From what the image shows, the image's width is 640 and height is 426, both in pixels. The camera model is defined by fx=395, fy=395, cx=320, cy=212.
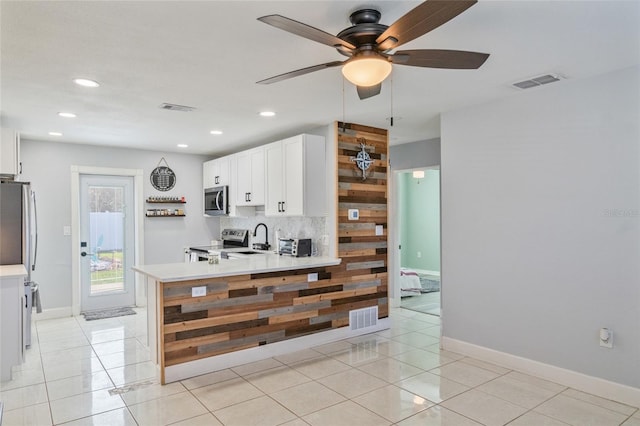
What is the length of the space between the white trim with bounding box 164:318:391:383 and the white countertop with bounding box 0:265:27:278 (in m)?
1.52

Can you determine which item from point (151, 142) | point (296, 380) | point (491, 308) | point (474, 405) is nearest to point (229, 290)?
point (296, 380)

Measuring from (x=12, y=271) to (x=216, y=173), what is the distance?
3.31 m

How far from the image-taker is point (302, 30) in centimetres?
179

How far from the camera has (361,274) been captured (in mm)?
4816

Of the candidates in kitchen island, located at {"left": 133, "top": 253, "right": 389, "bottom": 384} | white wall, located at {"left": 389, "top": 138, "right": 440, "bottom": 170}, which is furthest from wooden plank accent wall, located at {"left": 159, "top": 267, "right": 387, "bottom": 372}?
white wall, located at {"left": 389, "top": 138, "right": 440, "bottom": 170}

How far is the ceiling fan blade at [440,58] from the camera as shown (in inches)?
81.7

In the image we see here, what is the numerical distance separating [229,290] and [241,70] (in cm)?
200

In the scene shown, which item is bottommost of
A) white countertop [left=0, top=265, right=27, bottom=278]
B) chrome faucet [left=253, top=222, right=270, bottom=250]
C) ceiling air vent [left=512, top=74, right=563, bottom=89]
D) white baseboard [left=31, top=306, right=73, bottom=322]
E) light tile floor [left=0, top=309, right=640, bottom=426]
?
light tile floor [left=0, top=309, right=640, bottom=426]

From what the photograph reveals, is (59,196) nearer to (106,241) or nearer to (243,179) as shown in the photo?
(106,241)

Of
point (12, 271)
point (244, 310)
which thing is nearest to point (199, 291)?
point (244, 310)

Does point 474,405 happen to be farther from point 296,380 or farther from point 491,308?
point 296,380

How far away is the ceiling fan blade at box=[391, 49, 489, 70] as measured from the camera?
207 cm

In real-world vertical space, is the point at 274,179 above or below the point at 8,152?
below

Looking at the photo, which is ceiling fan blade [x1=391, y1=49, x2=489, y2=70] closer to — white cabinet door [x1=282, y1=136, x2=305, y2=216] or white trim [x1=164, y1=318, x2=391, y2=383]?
white cabinet door [x1=282, y1=136, x2=305, y2=216]
